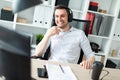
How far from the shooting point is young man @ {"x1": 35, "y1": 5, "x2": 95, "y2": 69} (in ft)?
7.09

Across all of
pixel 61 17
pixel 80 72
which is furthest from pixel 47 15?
pixel 80 72

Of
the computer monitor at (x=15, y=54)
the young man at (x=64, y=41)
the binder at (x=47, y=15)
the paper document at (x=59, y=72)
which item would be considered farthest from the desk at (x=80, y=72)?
the binder at (x=47, y=15)

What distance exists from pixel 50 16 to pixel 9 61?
225cm

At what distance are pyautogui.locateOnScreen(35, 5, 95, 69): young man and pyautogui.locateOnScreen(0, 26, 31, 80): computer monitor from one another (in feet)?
3.68

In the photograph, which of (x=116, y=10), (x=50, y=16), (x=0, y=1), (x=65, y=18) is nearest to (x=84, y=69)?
(x=65, y=18)

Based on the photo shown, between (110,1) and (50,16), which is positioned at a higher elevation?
(110,1)

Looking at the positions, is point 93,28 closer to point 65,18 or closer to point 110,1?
point 110,1

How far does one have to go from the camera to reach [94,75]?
158cm

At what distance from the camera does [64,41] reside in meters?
2.25

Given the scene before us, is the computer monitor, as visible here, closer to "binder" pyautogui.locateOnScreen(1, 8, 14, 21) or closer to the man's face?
the man's face

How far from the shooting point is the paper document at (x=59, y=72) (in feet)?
4.85

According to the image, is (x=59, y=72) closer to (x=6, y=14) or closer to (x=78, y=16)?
(x=6, y=14)

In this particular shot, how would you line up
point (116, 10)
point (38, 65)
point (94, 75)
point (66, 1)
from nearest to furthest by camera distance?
point (94, 75) < point (38, 65) < point (66, 1) < point (116, 10)

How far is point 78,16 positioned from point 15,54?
272cm
